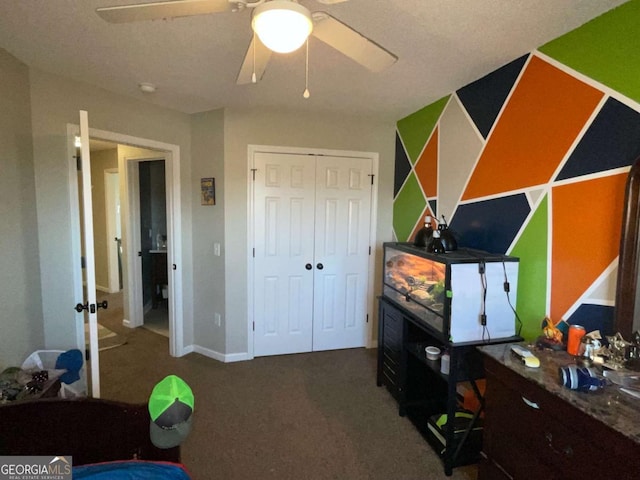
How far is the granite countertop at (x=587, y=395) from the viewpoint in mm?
1069

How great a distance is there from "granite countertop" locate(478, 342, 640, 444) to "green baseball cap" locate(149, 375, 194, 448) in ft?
4.28

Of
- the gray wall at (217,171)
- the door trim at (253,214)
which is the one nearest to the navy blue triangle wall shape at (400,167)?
the gray wall at (217,171)

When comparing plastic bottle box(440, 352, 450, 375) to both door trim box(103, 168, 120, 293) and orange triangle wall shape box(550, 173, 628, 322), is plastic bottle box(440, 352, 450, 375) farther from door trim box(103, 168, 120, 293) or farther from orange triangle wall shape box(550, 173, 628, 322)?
door trim box(103, 168, 120, 293)

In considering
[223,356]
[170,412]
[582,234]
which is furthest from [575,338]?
[223,356]

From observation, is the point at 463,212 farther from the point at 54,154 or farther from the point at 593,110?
→ the point at 54,154

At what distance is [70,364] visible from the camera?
2.15 meters

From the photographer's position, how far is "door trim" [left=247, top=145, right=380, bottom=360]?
124 inches

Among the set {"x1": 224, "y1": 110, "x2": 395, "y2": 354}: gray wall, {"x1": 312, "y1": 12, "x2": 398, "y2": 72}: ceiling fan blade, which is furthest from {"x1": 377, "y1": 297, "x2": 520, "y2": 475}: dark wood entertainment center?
{"x1": 312, "y1": 12, "x2": 398, "y2": 72}: ceiling fan blade

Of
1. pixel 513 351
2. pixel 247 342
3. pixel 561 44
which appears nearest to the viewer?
pixel 513 351

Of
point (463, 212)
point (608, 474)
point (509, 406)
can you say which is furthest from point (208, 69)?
point (608, 474)

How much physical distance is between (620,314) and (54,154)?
10.9 feet

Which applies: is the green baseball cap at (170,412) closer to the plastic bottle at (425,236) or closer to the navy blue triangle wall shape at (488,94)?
the plastic bottle at (425,236)

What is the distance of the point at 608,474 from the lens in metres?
1.07

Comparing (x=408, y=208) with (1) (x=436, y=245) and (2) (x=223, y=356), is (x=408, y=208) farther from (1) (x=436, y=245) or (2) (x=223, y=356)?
(2) (x=223, y=356)
